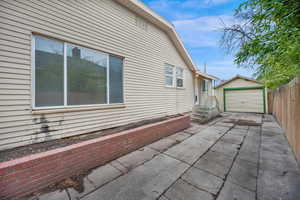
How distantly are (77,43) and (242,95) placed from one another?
12662 mm

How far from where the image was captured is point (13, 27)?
99.6 inches

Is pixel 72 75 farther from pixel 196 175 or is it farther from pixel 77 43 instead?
pixel 196 175

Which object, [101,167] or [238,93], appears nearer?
[101,167]

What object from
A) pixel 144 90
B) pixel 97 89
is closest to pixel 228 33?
pixel 144 90

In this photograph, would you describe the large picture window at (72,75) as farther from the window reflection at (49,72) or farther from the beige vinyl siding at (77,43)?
the beige vinyl siding at (77,43)

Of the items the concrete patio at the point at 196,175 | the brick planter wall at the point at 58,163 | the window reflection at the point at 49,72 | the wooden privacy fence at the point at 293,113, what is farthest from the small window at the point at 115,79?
the wooden privacy fence at the point at 293,113

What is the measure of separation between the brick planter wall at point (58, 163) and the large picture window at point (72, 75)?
1344mm

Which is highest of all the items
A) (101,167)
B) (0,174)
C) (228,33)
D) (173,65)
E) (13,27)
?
(228,33)

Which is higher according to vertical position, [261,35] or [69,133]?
[261,35]

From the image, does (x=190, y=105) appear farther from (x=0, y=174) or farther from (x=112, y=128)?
(x=0, y=174)

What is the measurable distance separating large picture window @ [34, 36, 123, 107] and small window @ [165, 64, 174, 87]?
3206 mm

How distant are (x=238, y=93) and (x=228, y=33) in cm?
804

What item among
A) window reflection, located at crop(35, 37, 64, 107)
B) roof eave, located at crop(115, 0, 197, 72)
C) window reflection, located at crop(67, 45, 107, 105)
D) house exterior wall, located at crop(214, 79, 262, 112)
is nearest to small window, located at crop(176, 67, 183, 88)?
roof eave, located at crop(115, 0, 197, 72)

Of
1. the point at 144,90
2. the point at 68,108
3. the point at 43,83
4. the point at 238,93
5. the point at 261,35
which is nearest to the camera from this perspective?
the point at 261,35
